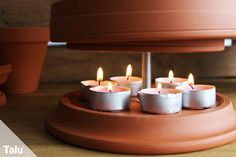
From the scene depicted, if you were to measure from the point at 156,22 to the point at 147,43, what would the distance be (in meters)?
0.05

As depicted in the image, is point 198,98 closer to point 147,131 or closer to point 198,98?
point 198,98

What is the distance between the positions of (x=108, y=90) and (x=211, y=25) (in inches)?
7.3

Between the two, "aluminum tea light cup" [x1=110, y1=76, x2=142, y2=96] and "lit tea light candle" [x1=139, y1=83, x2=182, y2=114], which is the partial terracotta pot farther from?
"lit tea light candle" [x1=139, y1=83, x2=182, y2=114]

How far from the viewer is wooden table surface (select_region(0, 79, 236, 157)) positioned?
1.52 ft

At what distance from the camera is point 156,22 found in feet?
1.42

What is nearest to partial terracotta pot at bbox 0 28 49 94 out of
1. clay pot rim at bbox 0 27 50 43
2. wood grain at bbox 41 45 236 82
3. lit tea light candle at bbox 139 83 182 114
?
clay pot rim at bbox 0 27 50 43

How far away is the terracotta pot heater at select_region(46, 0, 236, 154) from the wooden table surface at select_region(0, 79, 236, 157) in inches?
0.5

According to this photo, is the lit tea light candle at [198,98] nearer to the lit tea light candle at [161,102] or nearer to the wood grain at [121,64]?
the lit tea light candle at [161,102]

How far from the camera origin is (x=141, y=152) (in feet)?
1.48

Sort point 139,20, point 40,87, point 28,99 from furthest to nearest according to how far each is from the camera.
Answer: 1. point 40,87
2. point 28,99
3. point 139,20

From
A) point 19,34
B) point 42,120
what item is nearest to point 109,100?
point 42,120

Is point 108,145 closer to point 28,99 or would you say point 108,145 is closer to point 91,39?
point 91,39

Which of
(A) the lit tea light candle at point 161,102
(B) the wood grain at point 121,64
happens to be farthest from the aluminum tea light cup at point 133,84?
(B) the wood grain at point 121,64

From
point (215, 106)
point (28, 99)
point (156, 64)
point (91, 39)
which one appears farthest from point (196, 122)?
point (156, 64)
